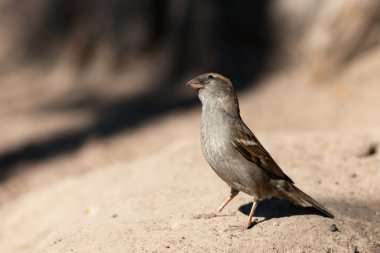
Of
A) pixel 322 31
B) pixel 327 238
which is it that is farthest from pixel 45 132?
pixel 327 238

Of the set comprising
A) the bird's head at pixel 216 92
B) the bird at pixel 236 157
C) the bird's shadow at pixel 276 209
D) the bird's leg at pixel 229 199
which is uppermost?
the bird's head at pixel 216 92

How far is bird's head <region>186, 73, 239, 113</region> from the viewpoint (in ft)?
22.8

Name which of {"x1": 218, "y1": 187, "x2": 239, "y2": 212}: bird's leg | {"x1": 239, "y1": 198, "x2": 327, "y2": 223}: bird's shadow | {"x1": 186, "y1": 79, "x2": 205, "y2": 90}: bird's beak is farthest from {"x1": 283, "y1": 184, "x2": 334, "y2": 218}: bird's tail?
{"x1": 186, "y1": 79, "x2": 205, "y2": 90}: bird's beak

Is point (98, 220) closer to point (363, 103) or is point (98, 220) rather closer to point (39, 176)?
point (39, 176)

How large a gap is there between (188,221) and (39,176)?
6.32 metres

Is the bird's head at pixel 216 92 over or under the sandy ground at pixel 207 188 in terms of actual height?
over

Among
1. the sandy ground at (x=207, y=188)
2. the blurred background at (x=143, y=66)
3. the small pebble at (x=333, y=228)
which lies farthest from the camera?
the blurred background at (x=143, y=66)

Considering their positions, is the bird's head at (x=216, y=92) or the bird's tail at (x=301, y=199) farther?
the bird's head at (x=216, y=92)

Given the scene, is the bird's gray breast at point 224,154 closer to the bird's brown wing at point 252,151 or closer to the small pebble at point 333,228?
the bird's brown wing at point 252,151

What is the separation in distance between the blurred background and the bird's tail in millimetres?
5245

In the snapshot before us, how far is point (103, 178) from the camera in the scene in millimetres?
9789

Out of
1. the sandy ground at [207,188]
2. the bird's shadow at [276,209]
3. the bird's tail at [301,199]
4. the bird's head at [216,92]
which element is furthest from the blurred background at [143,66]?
the bird's head at [216,92]

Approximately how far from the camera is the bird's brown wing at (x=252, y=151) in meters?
6.75

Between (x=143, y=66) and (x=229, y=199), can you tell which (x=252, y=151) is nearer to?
(x=229, y=199)
